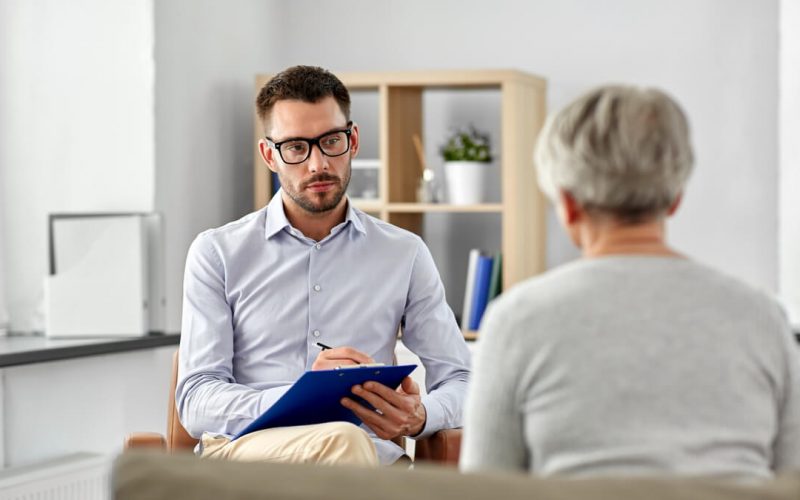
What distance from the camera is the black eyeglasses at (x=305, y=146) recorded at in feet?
7.56

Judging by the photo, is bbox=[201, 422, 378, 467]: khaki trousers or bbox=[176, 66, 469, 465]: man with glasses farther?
bbox=[176, 66, 469, 465]: man with glasses

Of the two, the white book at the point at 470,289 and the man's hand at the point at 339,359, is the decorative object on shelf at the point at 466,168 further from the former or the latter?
the man's hand at the point at 339,359

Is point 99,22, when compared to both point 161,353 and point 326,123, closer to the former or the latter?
point 161,353

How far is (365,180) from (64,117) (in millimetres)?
1119

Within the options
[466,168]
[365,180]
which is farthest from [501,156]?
[365,180]

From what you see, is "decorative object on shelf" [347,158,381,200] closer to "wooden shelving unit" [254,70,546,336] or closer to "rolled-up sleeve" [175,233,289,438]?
"wooden shelving unit" [254,70,546,336]

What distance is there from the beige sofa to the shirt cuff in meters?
1.17

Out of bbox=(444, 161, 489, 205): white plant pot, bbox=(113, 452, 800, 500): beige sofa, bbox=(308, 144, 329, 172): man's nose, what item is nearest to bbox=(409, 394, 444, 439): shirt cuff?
bbox=(308, 144, 329, 172): man's nose

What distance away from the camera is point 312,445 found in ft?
6.31

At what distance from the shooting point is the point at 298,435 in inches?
77.3

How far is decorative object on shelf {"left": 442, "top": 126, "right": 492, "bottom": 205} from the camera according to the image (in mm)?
4059

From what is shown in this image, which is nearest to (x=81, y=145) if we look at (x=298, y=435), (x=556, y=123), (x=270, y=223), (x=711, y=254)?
(x=270, y=223)

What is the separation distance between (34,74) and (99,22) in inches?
10.7

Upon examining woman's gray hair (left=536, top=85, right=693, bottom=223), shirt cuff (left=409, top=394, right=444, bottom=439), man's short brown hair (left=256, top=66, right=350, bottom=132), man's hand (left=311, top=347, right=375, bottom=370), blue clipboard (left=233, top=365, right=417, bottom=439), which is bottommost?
shirt cuff (left=409, top=394, right=444, bottom=439)
